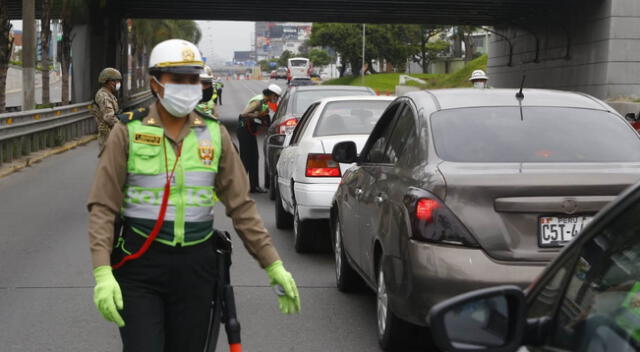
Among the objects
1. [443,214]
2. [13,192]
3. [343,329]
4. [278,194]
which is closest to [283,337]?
[343,329]

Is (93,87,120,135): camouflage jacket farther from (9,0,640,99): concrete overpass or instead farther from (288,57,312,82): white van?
(288,57,312,82): white van

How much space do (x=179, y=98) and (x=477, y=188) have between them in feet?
6.38

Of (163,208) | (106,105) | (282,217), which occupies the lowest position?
(282,217)

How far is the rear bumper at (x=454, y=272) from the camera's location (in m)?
5.31

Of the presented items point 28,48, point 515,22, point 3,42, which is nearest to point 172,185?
point 28,48

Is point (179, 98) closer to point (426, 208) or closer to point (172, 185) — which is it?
point (172, 185)

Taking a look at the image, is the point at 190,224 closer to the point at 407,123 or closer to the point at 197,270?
the point at 197,270

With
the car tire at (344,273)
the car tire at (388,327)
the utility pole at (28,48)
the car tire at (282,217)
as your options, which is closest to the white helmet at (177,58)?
the car tire at (388,327)

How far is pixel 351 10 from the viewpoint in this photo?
143 ft

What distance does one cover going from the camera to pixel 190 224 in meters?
4.10

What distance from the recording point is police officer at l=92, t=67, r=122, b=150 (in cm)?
1138

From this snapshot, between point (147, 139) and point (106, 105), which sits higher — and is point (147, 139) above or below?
above

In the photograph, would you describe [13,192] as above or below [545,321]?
below

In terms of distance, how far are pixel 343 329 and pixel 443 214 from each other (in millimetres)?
1792
